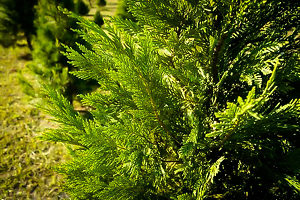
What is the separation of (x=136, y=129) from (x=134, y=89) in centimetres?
42

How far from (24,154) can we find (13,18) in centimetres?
958

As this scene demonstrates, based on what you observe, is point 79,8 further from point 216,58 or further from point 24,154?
point 216,58

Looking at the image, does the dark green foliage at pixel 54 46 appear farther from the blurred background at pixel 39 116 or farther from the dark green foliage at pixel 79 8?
the dark green foliage at pixel 79 8

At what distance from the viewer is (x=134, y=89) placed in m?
1.28

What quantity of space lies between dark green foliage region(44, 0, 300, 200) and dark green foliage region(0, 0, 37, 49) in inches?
527

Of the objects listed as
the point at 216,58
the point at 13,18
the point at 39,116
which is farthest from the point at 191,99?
the point at 13,18

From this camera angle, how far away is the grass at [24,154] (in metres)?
5.85

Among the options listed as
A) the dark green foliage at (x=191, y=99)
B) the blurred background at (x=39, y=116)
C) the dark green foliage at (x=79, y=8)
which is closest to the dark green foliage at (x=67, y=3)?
the blurred background at (x=39, y=116)

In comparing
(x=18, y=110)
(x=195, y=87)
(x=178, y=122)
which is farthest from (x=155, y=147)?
(x=18, y=110)

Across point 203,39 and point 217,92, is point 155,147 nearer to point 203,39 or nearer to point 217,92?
point 217,92

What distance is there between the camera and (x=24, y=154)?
6.95m

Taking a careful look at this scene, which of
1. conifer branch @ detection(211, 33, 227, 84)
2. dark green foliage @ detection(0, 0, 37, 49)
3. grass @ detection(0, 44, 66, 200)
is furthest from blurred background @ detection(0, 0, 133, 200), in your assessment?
dark green foliage @ detection(0, 0, 37, 49)

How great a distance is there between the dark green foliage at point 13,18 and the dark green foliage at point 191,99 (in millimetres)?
13379

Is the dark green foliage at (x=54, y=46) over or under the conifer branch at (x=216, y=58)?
under
